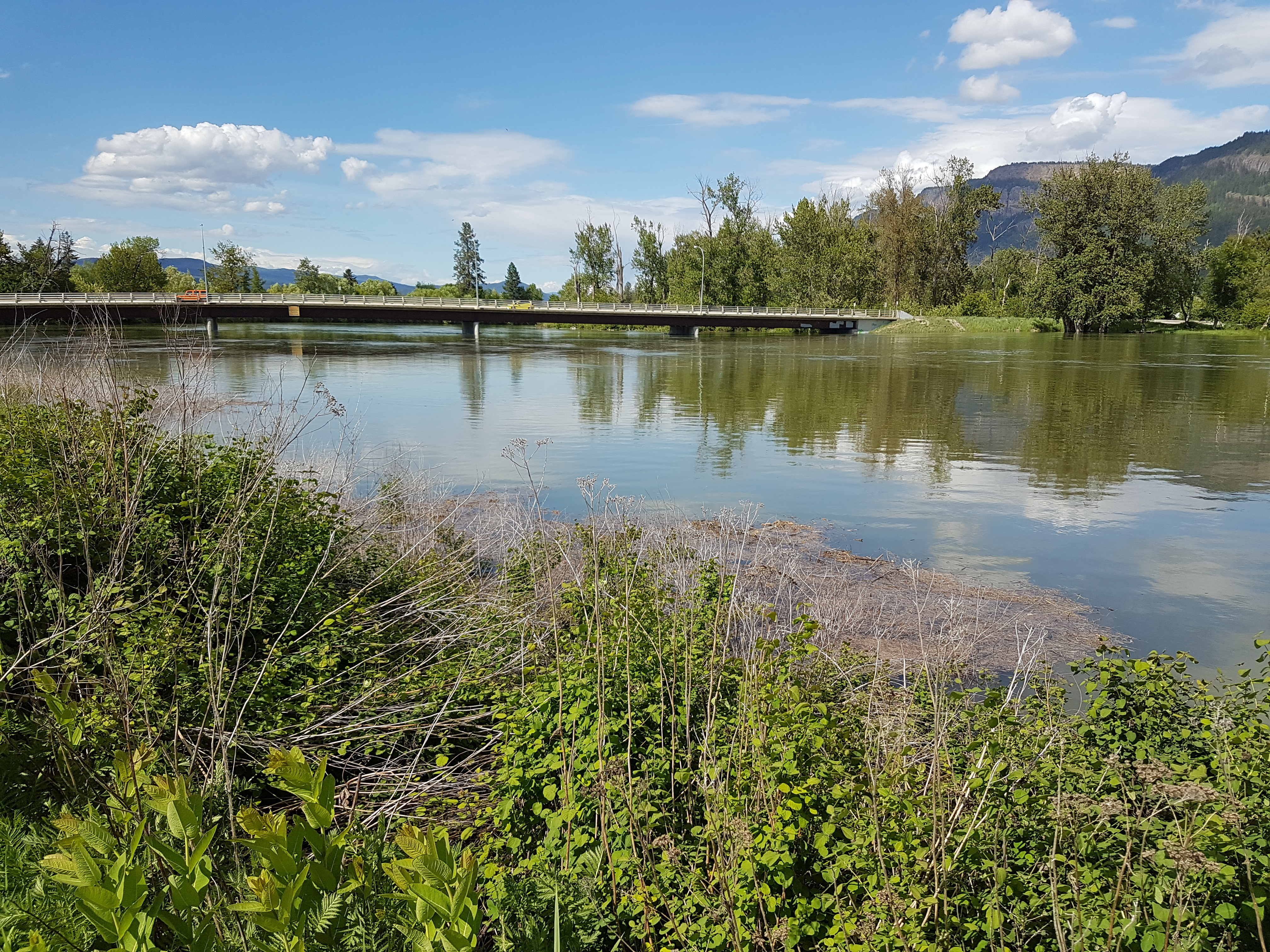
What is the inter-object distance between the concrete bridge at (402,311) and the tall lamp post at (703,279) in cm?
700

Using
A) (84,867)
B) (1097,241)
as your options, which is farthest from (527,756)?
(1097,241)

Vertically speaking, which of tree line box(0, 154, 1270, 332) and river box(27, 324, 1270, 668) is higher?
tree line box(0, 154, 1270, 332)

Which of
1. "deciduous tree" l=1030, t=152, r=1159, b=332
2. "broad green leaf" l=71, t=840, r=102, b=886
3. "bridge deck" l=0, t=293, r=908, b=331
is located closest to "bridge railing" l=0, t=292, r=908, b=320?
"bridge deck" l=0, t=293, r=908, b=331

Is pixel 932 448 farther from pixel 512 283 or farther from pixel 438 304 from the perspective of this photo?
pixel 512 283

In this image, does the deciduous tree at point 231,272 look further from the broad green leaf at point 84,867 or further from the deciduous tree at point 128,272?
the broad green leaf at point 84,867

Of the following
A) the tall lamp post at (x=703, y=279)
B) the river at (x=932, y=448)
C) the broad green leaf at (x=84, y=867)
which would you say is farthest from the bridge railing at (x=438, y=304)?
the broad green leaf at (x=84, y=867)

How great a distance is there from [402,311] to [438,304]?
283 centimetres

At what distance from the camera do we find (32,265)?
9.13 metres

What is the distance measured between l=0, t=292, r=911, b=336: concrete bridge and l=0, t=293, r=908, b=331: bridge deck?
9 cm

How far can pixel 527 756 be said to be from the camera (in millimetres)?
4777

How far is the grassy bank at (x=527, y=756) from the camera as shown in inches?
101

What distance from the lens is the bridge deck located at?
5950cm

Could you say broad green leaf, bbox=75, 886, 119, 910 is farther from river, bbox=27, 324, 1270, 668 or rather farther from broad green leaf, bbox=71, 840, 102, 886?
river, bbox=27, 324, 1270, 668

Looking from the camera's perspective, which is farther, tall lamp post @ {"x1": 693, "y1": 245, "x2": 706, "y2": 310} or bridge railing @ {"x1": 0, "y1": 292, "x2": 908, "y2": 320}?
tall lamp post @ {"x1": 693, "y1": 245, "x2": 706, "y2": 310}
